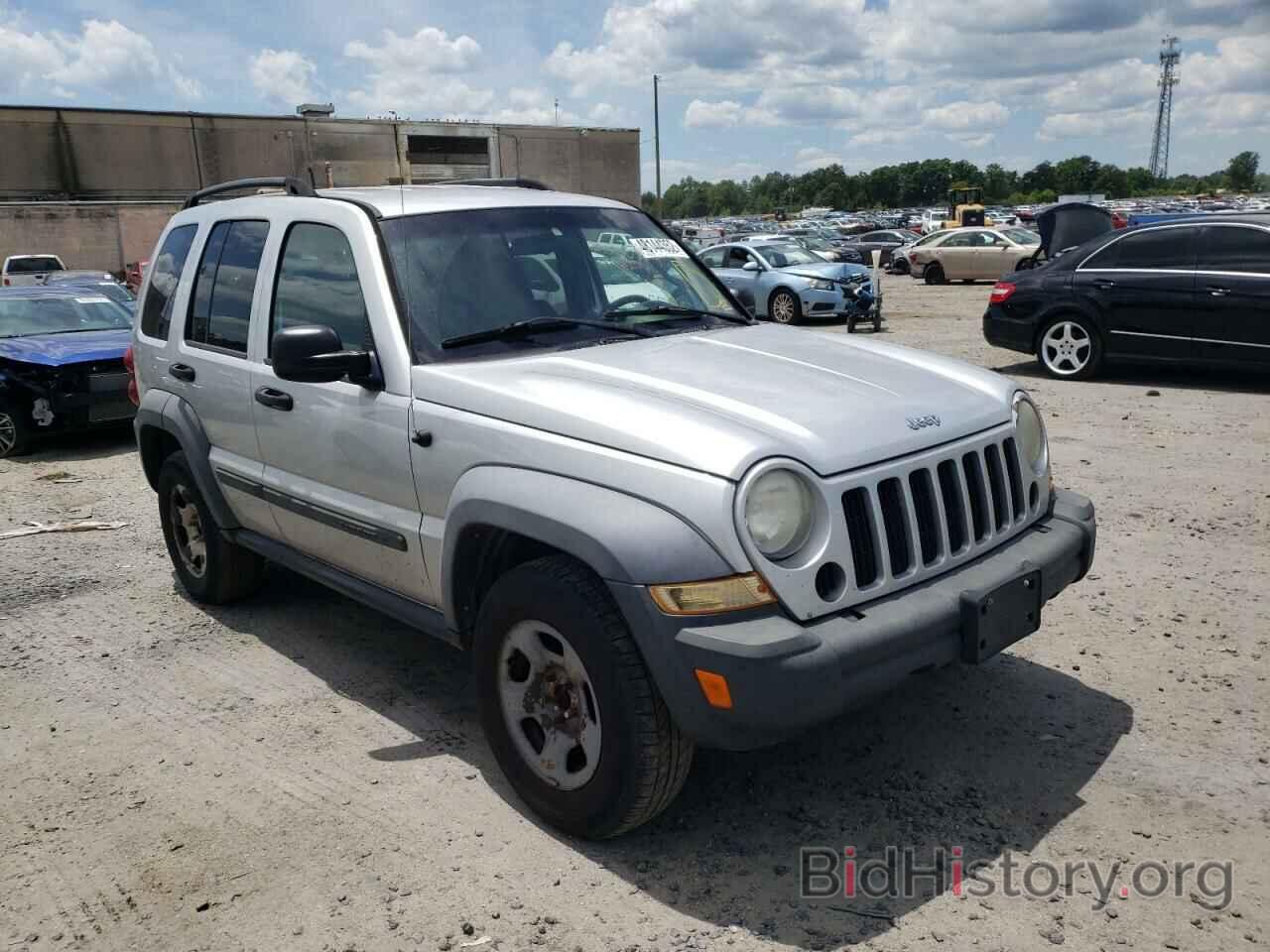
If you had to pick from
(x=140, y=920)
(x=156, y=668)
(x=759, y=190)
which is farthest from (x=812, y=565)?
(x=759, y=190)

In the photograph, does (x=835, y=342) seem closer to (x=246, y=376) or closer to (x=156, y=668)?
(x=246, y=376)

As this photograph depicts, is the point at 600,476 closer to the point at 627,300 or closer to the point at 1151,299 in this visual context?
the point at 627,300

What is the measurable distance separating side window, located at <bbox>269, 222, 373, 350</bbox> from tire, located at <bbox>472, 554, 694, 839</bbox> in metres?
1.22

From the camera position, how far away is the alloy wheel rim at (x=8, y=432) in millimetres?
9930

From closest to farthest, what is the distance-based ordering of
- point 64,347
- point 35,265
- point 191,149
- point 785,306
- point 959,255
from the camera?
1. point 64,347
2. point 785,306
3. point 959,255
4. point 35,265
5. point 191,149

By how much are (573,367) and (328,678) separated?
2.02 meters

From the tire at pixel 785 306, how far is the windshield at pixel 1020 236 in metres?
10.5

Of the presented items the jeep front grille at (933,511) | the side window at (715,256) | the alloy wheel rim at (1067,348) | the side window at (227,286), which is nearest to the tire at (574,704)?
the jeep front grille at (933,511)

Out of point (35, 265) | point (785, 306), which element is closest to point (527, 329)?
point (785, 306)

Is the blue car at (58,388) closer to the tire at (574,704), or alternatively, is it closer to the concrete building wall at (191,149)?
the tire at (574,704)

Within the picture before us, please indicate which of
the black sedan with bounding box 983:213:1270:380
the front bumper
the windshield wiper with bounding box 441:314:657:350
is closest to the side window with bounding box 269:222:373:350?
the windshield wiper with bounding box 441:314:657:350

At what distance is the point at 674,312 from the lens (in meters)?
4.46

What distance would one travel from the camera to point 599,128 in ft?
237
